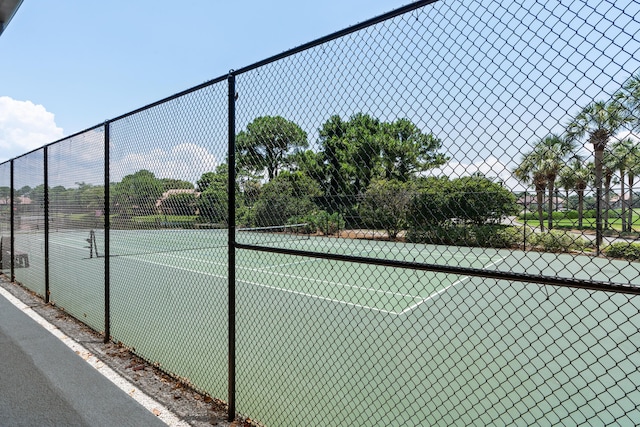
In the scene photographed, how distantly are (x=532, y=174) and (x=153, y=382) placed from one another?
311 cm

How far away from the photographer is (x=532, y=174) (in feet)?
5.35

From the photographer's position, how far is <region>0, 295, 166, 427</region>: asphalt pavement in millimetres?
2455

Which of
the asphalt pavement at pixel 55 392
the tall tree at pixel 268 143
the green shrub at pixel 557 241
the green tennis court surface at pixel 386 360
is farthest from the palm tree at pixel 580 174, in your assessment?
the asphalt pavement at pixel 55 392

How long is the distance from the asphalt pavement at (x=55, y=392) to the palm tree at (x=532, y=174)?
2.61 metres

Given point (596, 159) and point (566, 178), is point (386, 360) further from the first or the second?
point (596, 159)

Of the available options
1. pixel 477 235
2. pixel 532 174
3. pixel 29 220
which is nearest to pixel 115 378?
pixel 477 235

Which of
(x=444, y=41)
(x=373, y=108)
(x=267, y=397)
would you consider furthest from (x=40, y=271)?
(x=444, y=41)

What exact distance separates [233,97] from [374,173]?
44.8 inches

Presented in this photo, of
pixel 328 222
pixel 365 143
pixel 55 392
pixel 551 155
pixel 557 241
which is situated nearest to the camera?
pixel 551 155

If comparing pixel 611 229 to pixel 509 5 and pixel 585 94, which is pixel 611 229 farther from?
pixel 509 5

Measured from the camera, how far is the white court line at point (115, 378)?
8.22 feet

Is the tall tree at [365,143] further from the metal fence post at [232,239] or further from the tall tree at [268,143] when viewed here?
the metal fence post at [232,239]

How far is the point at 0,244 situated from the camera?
24.5 ft

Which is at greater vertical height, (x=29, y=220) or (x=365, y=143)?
(x=365, y=143)
